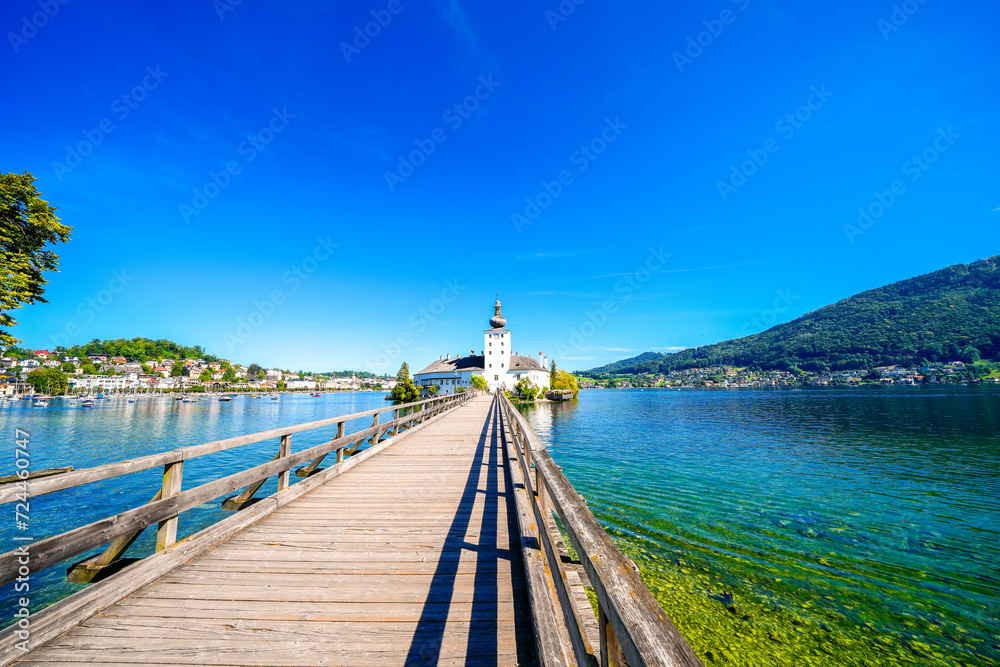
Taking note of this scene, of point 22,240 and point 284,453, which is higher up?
point 22,240

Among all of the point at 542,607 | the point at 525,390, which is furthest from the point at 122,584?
the point at 525,390

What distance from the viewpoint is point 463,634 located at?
8.25ft

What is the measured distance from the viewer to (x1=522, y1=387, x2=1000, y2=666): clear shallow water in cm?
527

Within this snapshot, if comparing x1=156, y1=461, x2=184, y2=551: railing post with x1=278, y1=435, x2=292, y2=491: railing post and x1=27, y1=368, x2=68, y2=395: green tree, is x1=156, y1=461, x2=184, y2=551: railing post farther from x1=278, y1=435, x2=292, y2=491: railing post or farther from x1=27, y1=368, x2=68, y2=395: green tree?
x1=27, y1=368, x2=68, y2=395: green tree

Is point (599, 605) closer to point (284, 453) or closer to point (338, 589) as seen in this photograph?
point (338, 589)

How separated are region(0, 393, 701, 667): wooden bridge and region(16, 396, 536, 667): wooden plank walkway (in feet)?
0.04

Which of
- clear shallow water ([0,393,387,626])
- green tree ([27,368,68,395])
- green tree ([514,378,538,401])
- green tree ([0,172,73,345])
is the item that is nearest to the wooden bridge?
clear shallow water ([0,393,387,626])

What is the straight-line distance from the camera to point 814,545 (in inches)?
319

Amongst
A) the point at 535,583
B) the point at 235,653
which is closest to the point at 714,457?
the point at 535,583

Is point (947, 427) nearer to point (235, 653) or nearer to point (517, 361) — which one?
point (235, 653)

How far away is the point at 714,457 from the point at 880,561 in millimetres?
9995

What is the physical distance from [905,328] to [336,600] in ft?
670

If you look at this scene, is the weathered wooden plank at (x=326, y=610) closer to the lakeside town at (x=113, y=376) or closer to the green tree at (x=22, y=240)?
the green tree at (x=22, y=240)

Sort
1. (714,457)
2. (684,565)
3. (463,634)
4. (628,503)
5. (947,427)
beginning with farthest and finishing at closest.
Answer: (947,427) < (714,457) < (628,503) < (684,565) < (463,634)
